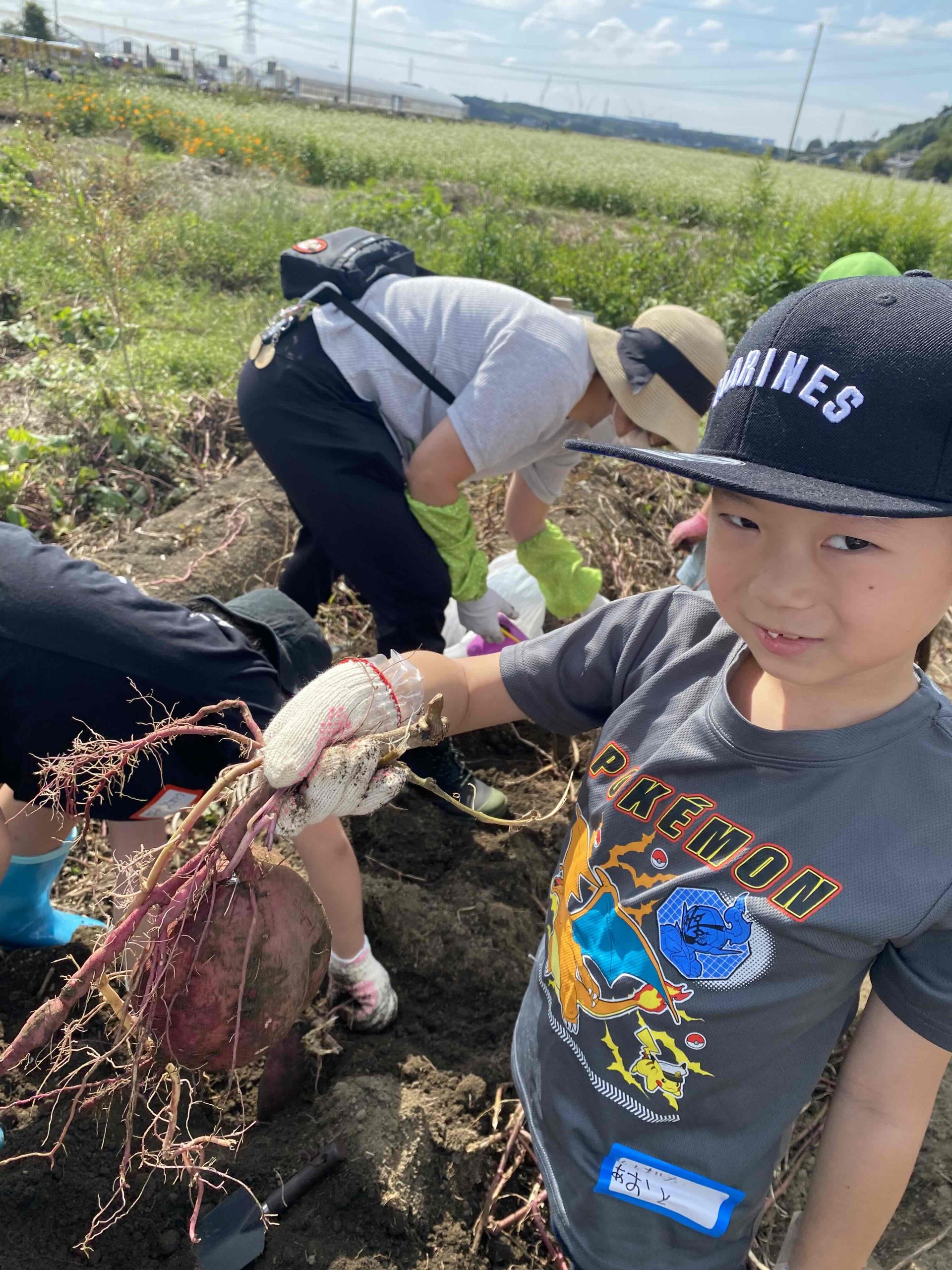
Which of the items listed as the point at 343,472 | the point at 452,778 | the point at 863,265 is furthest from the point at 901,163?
the point at 452,778

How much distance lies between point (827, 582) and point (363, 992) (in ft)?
4.52

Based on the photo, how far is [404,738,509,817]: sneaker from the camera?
2.33 m

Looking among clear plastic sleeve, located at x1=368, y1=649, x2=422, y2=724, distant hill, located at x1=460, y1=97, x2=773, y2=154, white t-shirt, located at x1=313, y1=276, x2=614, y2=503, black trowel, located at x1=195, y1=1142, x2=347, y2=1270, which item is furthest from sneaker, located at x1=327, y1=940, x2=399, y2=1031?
distant hill, located at x1=460, y1=97, x2=773, y2=154

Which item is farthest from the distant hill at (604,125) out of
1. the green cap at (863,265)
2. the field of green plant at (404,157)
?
the green cap at (863,265)

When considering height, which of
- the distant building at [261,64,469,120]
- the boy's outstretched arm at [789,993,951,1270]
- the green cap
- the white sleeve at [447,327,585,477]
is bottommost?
the boy's outstretched arm at [789,993,951,1270]

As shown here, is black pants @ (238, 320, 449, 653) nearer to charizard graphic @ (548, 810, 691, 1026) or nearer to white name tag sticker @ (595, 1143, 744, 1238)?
charizard graphic @ (548, 810, 691, 1026)

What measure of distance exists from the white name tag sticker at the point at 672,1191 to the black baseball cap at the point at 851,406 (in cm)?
88

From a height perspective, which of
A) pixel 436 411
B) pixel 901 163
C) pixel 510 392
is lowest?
pixel 436 411

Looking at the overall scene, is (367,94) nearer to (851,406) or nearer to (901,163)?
(901,163)

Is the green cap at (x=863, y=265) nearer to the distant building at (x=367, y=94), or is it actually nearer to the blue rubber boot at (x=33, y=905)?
the blue rubber boot at (x=33, y=905)

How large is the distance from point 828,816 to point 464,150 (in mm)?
23878

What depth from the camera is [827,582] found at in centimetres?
79

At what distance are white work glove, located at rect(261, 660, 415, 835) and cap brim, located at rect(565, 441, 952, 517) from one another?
495 millimetres

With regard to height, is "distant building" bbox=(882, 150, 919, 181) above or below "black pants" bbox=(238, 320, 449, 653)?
above
